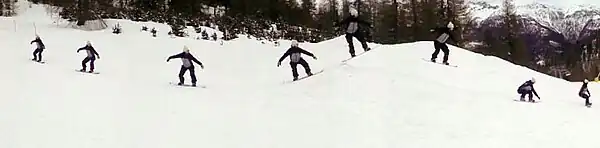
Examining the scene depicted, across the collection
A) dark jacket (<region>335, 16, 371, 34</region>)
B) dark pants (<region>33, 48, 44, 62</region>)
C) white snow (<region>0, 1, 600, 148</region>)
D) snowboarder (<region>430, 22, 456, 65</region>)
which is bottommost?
white snow (<region>0, 1, 600, 148</region>)

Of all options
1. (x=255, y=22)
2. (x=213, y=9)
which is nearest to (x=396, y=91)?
(x=255, y=22)

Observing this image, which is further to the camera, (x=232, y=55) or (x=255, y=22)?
(x=255, y=22)

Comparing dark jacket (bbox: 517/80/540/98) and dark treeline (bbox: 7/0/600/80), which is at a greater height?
dark treeline (bbox: 7/0/600/80)

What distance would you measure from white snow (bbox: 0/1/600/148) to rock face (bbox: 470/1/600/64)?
40762 millimetres

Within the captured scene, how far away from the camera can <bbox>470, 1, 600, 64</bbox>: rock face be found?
243 ft

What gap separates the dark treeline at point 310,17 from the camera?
3938 centimetres

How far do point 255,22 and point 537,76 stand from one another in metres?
22.4

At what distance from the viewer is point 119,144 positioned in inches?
480

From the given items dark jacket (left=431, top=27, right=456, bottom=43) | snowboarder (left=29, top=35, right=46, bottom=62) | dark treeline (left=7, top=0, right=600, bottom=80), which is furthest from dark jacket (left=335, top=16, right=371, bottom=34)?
dark treeline (left=7, top=0, right=600, bottom=80)

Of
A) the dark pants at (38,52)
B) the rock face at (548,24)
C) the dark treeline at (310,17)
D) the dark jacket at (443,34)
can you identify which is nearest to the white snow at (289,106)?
the dark pants at (38,52)

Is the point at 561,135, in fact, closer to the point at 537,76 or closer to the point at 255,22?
the point at 537,76

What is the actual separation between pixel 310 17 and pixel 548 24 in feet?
174

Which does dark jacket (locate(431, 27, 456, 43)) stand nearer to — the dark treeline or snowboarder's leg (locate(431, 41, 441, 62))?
snowboarder's leg (locate(431, 41, 441, 62))

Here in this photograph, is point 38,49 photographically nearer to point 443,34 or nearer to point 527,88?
point 443,34
